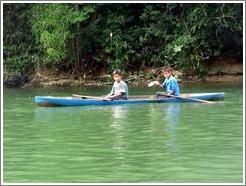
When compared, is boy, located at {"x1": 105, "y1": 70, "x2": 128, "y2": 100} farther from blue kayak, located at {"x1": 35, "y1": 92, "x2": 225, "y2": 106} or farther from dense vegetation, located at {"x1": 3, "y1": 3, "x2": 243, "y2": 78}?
dense vegetation, located at {"x1": 3, "y1": 3, "x2": 243, "y2": 78}

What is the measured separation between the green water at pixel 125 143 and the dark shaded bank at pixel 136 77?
7279 millimetres

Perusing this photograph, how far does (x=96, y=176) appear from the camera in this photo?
5.87m

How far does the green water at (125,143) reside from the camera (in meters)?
5.99

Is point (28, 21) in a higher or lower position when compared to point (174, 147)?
higher

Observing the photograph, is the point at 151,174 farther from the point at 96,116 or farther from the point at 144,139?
the point at 96,116

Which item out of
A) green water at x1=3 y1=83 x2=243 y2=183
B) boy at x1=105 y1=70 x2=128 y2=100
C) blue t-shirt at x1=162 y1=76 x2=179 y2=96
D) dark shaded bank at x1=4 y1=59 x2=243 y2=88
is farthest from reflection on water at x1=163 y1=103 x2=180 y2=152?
dark shaded bank at x1=4 y1=59 x2=243 y2=88

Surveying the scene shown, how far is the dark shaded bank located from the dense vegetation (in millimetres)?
273

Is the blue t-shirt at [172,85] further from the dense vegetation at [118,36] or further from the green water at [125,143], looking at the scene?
the dense vegetation at [118,36]

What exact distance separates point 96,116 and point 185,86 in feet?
24.7

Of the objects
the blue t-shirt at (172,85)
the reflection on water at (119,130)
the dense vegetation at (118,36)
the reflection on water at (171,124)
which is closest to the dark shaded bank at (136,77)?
the dense vegetation at (118,36)

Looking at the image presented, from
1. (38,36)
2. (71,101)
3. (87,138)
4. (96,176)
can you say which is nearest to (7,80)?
(38,36)

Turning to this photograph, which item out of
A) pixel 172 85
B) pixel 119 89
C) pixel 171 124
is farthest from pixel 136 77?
pixel 171 124

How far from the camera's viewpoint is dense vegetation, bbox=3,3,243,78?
19.6 m

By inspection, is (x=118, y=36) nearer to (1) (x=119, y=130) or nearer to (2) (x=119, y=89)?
(2) (x=119, y=89)
